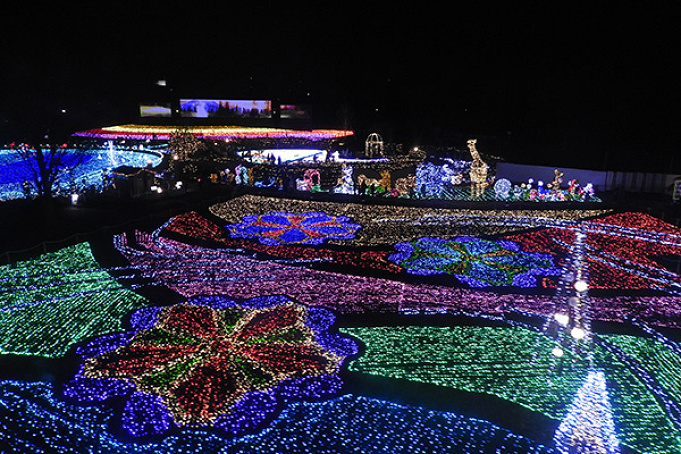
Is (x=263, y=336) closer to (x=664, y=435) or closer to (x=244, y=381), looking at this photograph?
(x=244, y=381)

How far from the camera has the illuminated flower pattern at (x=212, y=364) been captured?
26.2 feet

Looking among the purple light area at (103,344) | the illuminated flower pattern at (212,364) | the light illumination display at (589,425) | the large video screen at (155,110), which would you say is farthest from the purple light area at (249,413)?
the large video screen at (155,110)

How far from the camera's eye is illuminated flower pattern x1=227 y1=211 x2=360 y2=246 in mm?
18084

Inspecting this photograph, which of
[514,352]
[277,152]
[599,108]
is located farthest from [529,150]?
[514,352]

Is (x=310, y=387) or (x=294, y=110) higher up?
(x=294, y=110)

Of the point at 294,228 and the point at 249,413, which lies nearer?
the point at 249,413

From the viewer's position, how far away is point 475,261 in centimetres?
1546

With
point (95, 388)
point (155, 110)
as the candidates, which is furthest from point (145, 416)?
point (155, 110)

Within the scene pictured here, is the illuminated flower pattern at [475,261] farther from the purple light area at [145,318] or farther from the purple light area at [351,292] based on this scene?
the purple light area at [145,318]

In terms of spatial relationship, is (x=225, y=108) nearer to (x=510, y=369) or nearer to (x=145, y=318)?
(x=145, y=318)

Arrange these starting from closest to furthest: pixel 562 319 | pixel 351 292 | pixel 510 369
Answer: pixel 562 319 < pixel 510 369 < pixel 351 292

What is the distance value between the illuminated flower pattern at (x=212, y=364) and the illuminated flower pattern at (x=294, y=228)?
21.1 ft

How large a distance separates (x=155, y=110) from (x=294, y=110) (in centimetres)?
1836

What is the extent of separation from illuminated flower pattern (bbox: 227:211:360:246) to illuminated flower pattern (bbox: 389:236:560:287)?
294 centimetres
